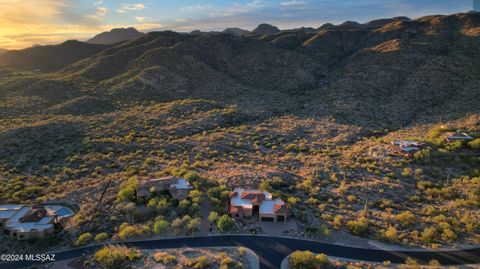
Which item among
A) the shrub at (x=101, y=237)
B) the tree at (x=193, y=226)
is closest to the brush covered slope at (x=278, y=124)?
the shrub at (x=101, y=237)

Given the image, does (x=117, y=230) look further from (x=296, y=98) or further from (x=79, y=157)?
(x=296, y=98)

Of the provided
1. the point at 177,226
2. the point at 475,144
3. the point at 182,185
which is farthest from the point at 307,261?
the point at 475,144

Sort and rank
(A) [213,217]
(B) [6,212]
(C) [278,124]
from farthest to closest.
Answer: (C) [278,124], (B) [6,212], (A) [213,217]

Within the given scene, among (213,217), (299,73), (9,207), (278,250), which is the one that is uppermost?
(299,73)

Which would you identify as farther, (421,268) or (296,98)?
(296,98)

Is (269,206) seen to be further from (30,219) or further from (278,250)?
(30,219)

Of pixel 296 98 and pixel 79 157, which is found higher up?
pixel 296 98

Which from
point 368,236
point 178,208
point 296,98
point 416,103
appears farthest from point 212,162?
point 416,103
